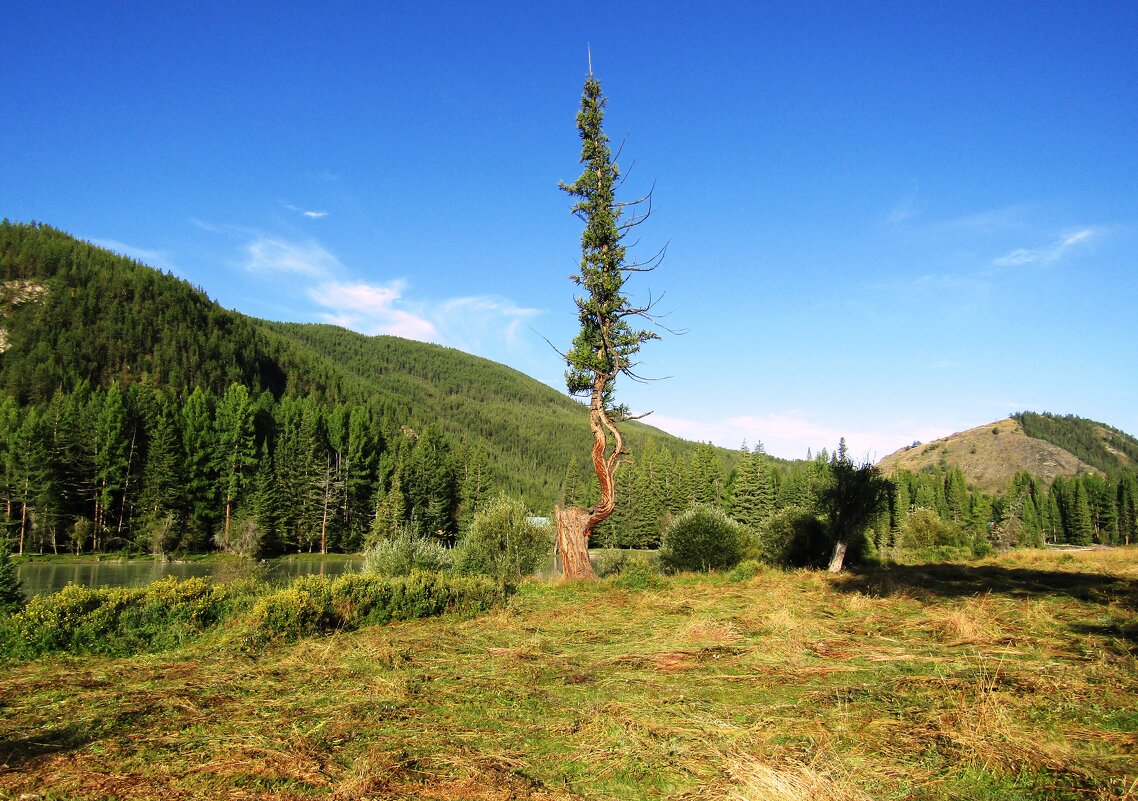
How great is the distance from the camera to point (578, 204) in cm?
1912

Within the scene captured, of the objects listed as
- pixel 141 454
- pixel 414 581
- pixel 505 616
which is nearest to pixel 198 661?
pixel 414 581

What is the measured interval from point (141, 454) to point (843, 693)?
77.3 metres

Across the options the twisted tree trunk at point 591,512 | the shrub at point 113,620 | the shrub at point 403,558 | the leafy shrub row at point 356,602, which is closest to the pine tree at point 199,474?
the shrub at point 403,558

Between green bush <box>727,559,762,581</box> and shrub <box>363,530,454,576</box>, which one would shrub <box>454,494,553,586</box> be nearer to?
shrub <box>363,530,454,576</box>

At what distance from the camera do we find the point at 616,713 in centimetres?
544

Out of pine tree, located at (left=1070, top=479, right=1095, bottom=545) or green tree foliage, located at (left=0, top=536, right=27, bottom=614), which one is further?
pine tree, located at (left=1070, top=479, right=1095, bottom=545)

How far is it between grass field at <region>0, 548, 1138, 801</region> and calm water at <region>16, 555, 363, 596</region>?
29.6 m

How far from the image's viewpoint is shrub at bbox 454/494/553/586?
22828 mm

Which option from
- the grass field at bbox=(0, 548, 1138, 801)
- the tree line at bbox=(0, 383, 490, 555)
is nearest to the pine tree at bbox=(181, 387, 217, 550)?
the tree line at bbox=(0, 383, 490, 555)

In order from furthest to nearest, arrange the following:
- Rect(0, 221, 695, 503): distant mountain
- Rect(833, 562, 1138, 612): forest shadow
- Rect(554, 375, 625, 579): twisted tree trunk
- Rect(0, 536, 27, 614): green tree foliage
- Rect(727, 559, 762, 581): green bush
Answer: Rect(0, 221, 695, 503): distant mountain
Rect(554, 375, 625, 579): twisted tree trunk
Rect(727, 559, 762, 581): green bush
Rect(0, 536, 27, 614): green tree foliage
Rect(833, 562, 1138, 612): forest shadow

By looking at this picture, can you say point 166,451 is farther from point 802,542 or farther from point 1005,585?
point 1005,585

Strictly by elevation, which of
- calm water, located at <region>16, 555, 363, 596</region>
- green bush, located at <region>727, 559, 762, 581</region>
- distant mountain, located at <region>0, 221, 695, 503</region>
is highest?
distant mountain, located at <region>0, 221, 695, 503</region>

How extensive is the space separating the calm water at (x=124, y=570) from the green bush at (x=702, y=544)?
21.3 m

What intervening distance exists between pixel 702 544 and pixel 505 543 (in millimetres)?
8176
